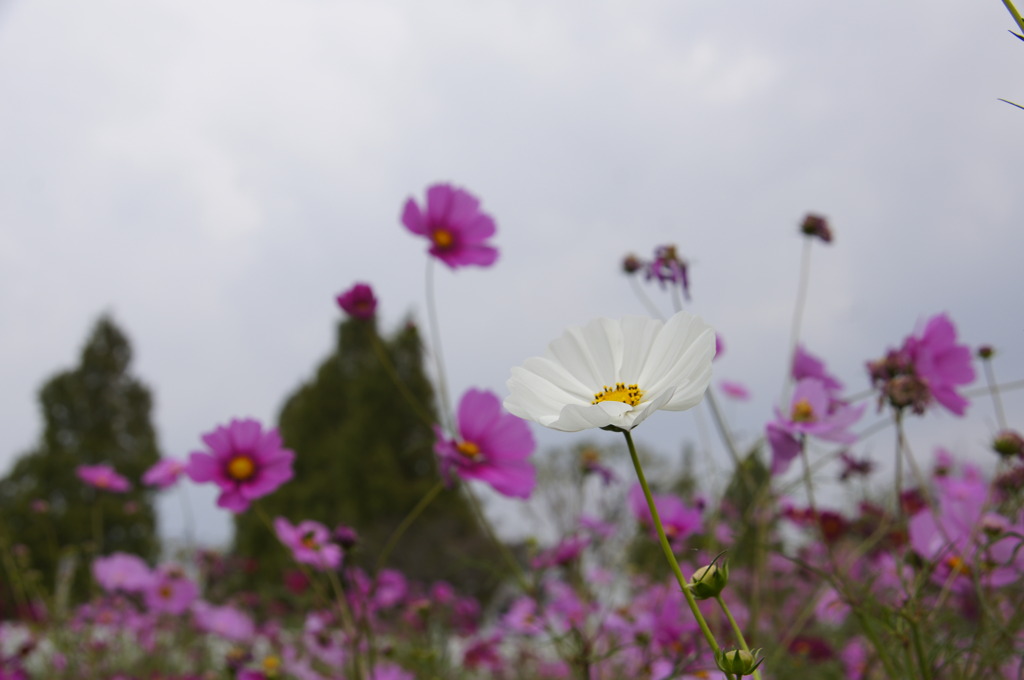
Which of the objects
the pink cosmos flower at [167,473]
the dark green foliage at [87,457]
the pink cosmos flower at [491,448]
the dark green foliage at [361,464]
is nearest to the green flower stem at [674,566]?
the pink cosmos flower at [491,448]

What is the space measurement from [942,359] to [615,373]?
0.54 metres

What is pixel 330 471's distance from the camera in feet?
24.8

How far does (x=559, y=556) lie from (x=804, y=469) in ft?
1.65

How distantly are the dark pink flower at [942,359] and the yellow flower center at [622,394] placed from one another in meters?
0.50

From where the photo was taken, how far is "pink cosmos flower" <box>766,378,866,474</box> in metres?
0.74

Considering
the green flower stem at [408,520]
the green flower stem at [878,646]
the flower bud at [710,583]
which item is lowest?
the flower bud at [710,583]

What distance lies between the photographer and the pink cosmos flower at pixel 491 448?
0.81 m

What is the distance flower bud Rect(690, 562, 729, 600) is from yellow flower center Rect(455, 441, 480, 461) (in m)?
0.51

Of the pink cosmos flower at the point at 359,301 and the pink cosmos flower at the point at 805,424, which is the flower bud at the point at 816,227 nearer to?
the pink cosmos flower at the point at 805,424

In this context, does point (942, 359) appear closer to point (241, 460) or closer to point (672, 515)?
point (672, 515)

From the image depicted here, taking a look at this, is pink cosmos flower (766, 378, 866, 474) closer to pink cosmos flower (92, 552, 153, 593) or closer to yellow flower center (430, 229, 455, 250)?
yellow flower center (430, 229, 455, 250)

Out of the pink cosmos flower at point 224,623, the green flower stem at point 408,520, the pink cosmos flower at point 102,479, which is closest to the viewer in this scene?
the green flower stem at point 408,520

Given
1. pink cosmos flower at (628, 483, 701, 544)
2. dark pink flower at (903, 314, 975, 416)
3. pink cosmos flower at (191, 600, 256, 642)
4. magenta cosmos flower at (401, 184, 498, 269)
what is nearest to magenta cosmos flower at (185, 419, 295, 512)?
magenta cosmos flower at (401, 184, 498, 269)

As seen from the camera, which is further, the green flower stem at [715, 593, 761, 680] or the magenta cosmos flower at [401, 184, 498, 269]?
the magenta cosmos flower at [401, 184, 498, 269]
